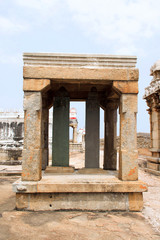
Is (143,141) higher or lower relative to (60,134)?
lower

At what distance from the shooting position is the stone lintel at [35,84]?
4.16 meters

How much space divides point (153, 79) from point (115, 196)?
7747 millimetres

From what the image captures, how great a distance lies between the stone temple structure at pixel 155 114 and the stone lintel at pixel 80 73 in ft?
18.4

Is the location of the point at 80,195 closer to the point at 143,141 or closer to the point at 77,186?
the point at 77,186

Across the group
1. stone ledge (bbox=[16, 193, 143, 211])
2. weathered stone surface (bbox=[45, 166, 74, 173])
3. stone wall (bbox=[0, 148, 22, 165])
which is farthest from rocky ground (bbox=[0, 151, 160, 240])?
stone wall (bbox=[0, 148, 22, 165])

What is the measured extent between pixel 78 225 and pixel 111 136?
3251mm

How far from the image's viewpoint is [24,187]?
3.84 metres

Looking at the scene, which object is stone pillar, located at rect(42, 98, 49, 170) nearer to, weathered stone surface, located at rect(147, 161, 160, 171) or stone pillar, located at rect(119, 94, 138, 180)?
stone pillar, located at rect(119, 94, 138, 180)

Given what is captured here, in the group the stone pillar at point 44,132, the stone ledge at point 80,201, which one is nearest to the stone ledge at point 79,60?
the stone pillar at point 44,132

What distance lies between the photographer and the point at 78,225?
3.31 m

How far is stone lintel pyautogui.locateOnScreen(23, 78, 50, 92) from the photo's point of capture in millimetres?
4164

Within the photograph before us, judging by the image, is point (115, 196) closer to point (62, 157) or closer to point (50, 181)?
point (50, 181)

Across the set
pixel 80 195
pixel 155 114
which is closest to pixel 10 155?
pixel 155 114

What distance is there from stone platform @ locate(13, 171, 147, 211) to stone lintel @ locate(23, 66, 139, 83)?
2134mm
